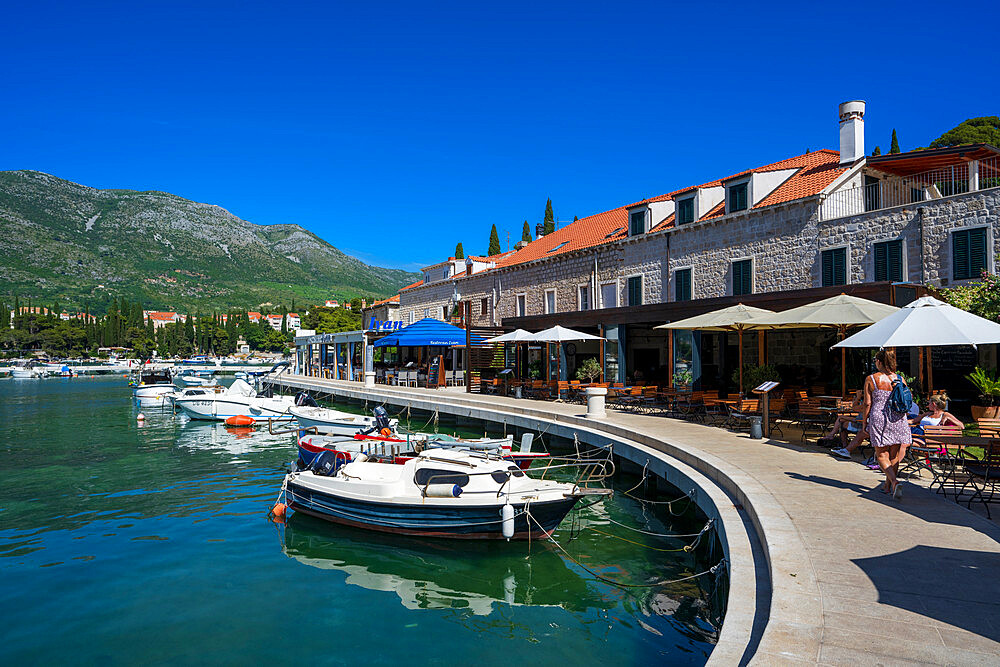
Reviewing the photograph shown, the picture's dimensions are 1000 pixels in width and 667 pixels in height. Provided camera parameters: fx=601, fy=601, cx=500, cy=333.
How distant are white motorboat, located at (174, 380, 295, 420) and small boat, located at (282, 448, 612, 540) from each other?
18.6m

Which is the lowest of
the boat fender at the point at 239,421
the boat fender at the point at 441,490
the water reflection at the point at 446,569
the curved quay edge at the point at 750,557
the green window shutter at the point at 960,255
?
the water reflection at the point at 446,569

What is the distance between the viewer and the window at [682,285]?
26.8 m

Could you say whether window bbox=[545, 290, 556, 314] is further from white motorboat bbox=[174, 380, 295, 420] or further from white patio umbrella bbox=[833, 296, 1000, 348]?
white patio umbrella bbox=[833, 296, 1000, 348]

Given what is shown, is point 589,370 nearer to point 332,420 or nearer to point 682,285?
point 682,285

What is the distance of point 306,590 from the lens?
893 cm

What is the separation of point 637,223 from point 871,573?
2591 cm

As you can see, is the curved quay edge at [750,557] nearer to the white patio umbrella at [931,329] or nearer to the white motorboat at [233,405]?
the white patio umbrella at [931,329]

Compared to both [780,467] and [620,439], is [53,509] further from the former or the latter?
[780,467]

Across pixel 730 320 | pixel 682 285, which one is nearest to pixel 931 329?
pixel 730 320

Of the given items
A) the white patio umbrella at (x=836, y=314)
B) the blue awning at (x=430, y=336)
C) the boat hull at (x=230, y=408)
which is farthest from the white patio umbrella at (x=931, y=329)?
the boat hull at (x=230, y=408)

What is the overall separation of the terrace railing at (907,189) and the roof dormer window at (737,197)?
10.9ft

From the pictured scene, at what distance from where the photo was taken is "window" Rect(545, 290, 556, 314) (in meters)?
34.7

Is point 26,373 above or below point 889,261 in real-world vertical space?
below

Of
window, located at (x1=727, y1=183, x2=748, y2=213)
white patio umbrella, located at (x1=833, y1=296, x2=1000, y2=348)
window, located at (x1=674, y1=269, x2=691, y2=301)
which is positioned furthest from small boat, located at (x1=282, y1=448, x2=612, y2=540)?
window, located at (x1=727, y1=183, x2=748, y2=213)
